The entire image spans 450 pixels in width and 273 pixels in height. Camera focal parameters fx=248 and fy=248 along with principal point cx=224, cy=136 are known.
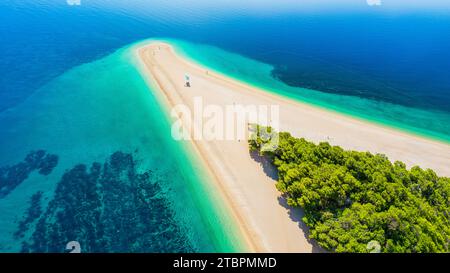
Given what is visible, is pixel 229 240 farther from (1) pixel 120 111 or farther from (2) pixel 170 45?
(2) pixel 170 45

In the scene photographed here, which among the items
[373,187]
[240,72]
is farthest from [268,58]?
[373,187]

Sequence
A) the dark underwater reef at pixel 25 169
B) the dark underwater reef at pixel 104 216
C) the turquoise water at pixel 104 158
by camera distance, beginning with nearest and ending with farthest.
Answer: the dark underwater reef at pixel 104 216 → the turquoise water at pixel 104 158 → the dark underwater reef at pixel 25 169

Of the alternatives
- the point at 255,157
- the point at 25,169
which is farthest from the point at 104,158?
the point at 255,157

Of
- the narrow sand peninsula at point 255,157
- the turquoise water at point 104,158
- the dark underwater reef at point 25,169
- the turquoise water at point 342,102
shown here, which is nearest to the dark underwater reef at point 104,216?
the turquoise water at point 104,158

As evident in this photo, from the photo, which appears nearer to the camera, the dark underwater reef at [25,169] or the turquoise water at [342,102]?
the dark underwater reef at [25,169]

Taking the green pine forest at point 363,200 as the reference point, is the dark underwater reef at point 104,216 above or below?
below

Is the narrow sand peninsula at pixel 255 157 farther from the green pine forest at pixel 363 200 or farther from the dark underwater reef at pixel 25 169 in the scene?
the dark underwater reef at pixel 25 169

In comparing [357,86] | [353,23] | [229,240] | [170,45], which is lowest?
[229,240]
